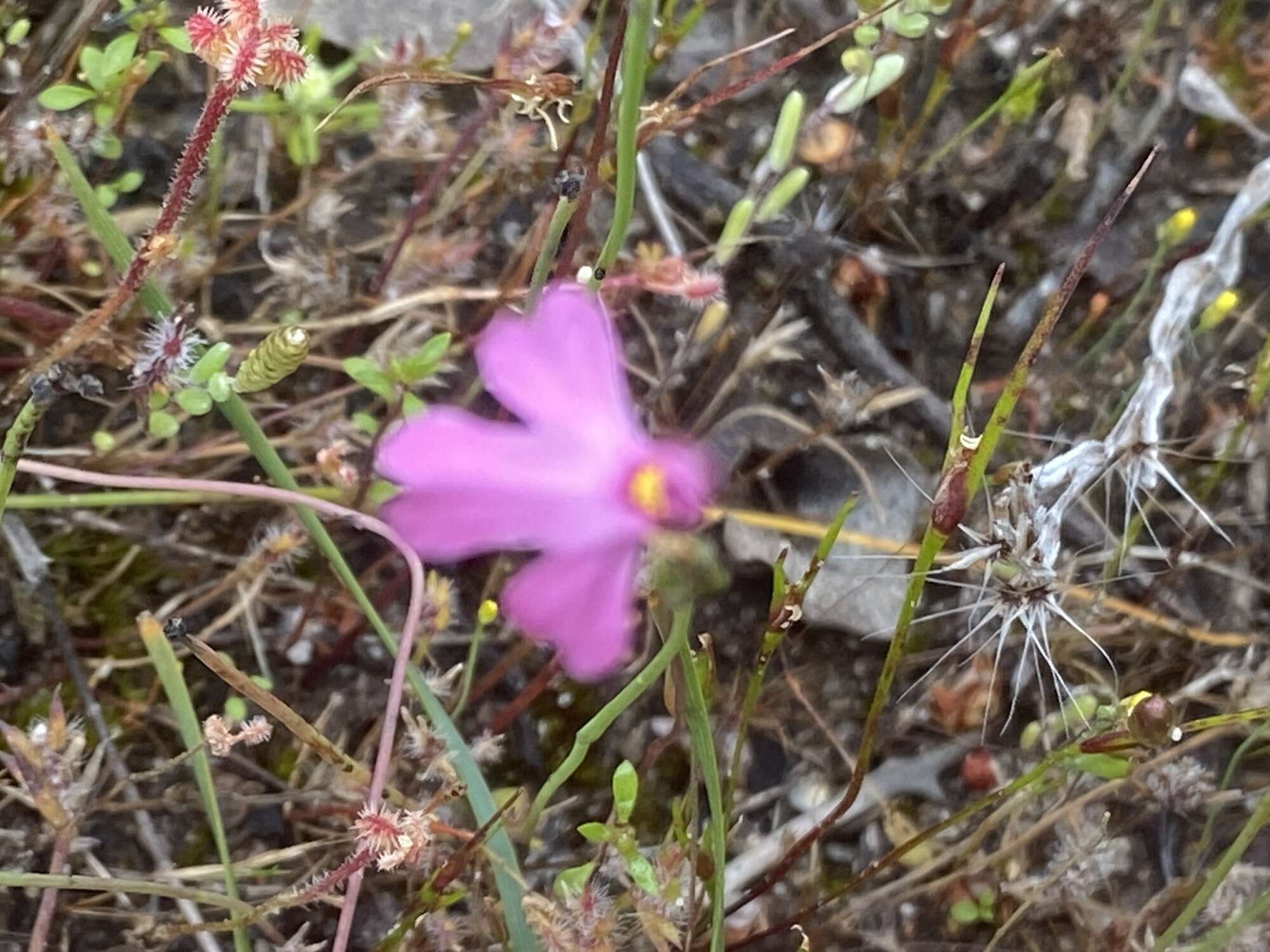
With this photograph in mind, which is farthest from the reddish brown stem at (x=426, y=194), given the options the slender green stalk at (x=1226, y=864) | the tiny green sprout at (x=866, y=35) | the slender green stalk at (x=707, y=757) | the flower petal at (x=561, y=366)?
the slender green stalk at (x=1226, y=864)

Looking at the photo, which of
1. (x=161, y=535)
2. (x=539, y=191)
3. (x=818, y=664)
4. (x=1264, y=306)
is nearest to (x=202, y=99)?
(x=539, y=191)

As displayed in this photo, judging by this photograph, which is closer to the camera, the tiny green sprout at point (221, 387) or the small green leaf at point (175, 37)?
the tiny green sprout at point (221, 387)

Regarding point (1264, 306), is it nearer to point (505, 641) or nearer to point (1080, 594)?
point (1080, 594)

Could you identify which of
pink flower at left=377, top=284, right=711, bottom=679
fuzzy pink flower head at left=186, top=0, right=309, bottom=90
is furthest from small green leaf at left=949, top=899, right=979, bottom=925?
fuzzy pink flower head at left=186, top=0, right=309, bottom=90

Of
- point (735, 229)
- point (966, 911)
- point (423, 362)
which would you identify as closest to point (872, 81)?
→ point (735, 229)

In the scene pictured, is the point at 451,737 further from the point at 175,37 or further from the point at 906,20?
the point at 906,20

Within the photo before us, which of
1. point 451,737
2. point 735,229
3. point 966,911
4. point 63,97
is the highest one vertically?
point 63,97

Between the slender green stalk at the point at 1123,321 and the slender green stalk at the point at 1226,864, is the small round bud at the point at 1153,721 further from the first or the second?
the slender green stalk at the point at 1123,321
